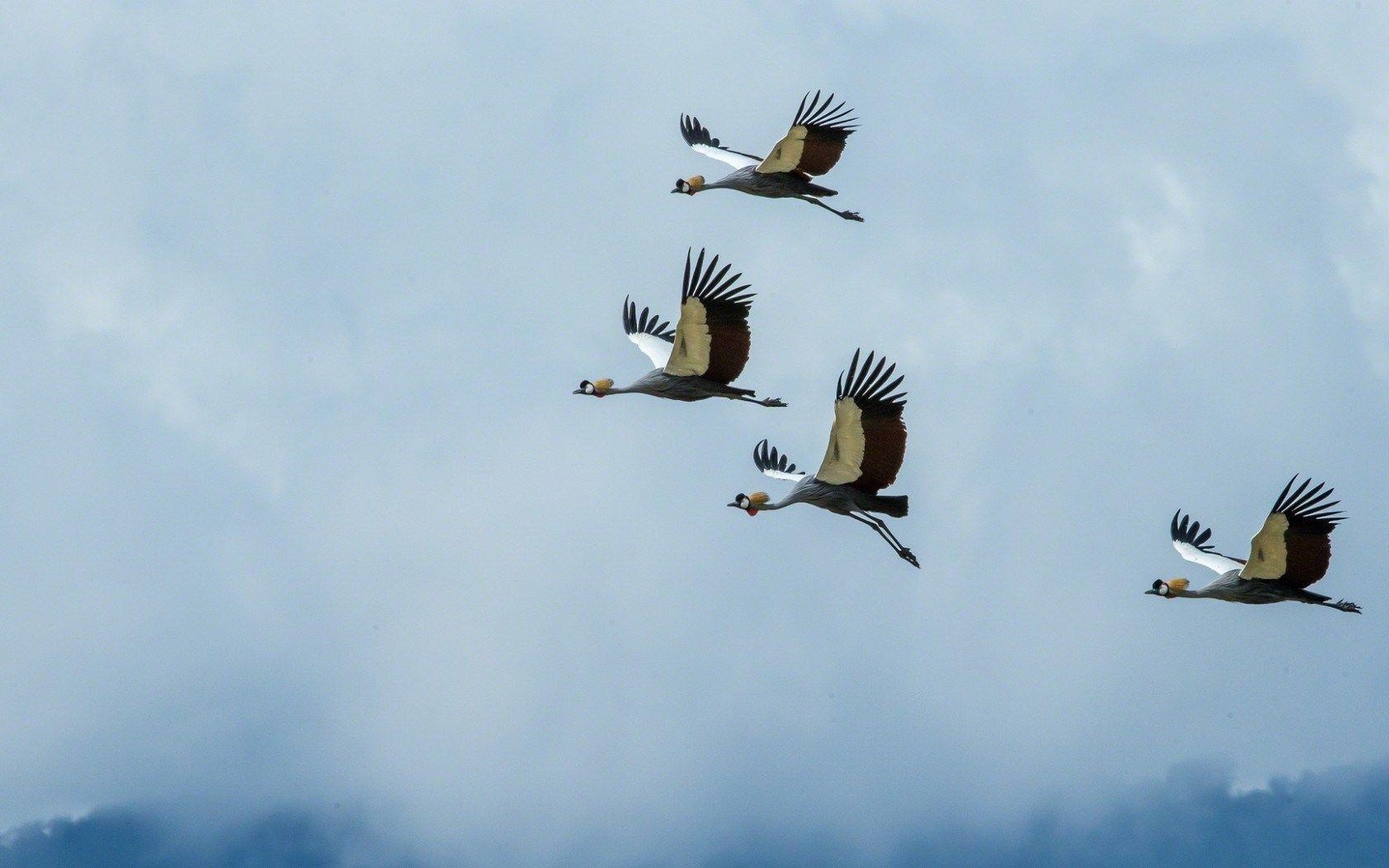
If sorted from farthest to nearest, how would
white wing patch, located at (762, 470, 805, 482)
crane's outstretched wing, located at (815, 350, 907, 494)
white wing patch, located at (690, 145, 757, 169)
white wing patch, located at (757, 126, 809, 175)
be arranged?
white wing patch, located at (690, 145, 757, 169)
white wing patch, located at (762, 470, 805, 482)
white wing patch, located at (757, 126, 809, 175)
crane's outstretched wing, located at (815, 350, 907, 494)

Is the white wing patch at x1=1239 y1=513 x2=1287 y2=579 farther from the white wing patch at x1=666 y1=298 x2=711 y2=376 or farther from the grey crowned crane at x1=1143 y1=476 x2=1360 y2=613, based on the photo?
the white wing patch at x1=666 y1=298 x2=711 y2=376

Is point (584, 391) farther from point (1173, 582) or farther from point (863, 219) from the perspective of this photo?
point (1173, 582)

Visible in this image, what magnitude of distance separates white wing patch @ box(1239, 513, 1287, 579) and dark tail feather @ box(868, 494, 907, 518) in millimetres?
5602

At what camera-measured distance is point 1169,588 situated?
118 feet

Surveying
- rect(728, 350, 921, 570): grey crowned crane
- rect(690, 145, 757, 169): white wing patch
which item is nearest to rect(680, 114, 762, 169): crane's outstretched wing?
rect(690, 145, 757, 169): white wing patch

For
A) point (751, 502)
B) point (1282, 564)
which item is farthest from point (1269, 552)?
point (751, 502)

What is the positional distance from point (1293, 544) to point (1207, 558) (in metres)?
3.83

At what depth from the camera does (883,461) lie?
32438 mm

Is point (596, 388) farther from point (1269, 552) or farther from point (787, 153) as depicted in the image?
point (1269, 552)

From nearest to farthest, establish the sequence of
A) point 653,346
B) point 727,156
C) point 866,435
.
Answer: point 866,435
point 653,346
point 727,156

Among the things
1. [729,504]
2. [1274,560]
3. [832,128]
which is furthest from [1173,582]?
[832,128]

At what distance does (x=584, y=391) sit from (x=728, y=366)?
4.45m

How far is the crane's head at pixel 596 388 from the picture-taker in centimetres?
3766

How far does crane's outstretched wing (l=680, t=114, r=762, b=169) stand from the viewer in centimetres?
4131
